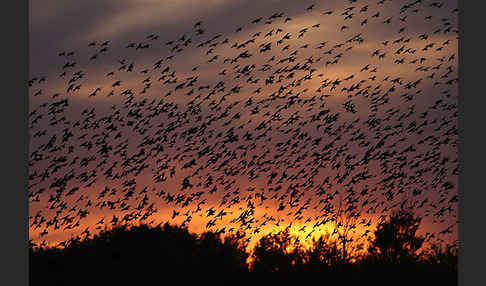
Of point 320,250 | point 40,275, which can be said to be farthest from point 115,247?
point 320,250

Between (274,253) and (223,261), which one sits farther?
(274,253)

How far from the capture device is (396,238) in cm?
5619

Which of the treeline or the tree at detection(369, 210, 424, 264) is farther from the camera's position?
the tree at detection(369, 210, 424, 264)

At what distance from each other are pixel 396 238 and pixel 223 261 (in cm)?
1373

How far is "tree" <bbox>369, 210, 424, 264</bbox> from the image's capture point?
53094mm

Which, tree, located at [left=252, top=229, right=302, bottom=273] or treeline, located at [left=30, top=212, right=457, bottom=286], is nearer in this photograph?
treeline, located at [left=30, top=212, right=457, bottom=286]

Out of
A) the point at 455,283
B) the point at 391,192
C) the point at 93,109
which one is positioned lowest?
the point at 455,283

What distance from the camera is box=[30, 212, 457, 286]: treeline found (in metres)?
42.2

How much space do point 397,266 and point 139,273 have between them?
1471cm

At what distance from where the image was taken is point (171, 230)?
56875 mm

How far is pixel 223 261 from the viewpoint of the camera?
50.3 metres

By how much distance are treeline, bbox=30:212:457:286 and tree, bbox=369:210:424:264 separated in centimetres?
7

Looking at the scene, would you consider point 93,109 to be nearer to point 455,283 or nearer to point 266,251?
point 455,283

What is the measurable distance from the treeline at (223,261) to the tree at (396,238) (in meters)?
0.07
